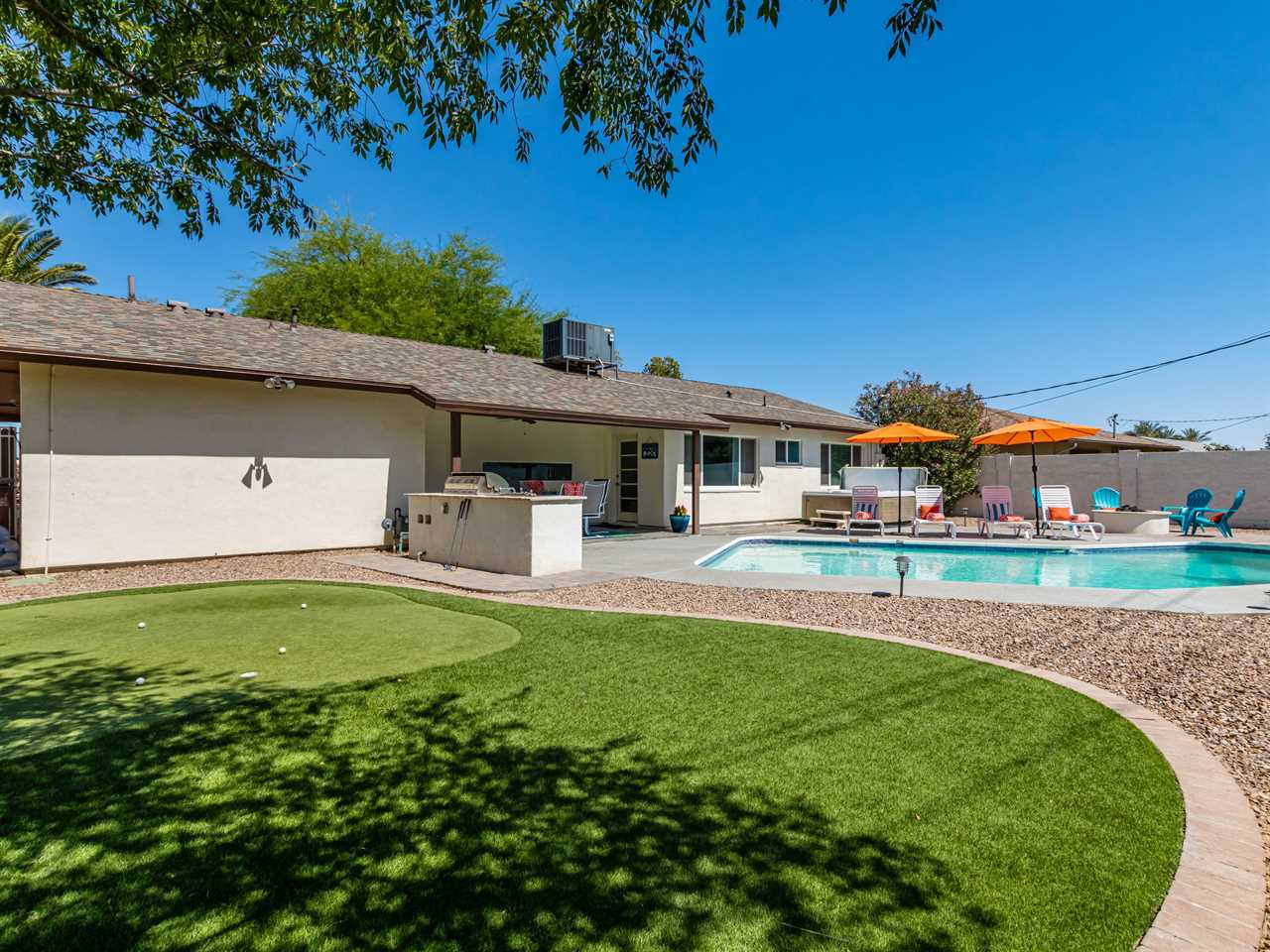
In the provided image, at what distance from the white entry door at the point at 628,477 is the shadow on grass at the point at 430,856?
15.5 metres

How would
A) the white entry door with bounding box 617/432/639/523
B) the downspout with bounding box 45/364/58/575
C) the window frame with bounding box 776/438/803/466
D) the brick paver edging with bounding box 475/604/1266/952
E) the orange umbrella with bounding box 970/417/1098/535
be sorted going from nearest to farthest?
1. the brick paver edging with bounding box 475/604/1266/952
2. the downspout with bounding box 45/364/58/575
3. the orange umbrella with bounding box 970/417/1098/535
4. the white entry door with bounding box 617/432/639/523
5. the window frame with bounding box 776/438/803/466

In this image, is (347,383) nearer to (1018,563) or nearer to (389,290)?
(1018,563)

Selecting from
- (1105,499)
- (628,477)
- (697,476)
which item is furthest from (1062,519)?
(628,477)

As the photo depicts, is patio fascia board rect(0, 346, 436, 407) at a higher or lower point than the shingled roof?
lower

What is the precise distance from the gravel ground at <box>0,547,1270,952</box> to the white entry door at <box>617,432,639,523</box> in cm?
959

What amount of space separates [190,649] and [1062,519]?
64.4 feet

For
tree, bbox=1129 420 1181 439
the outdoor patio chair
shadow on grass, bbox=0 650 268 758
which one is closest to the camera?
shadow on grass, bbox=0 650 268 758

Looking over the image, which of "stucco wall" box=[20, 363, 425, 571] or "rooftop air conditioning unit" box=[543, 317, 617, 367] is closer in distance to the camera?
"stucco wall" box=[20, 363, 425, 571]

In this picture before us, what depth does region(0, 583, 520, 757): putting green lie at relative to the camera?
416 cm

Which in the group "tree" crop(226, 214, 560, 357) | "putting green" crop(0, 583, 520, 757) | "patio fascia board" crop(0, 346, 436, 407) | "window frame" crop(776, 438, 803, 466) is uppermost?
"tree" crop(226, 214, 560, 357)

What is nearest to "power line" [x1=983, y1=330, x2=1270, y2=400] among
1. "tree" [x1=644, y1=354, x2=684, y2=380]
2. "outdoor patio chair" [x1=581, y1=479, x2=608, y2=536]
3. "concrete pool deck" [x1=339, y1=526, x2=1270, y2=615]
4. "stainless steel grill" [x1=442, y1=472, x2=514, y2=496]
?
"concrete pool deck" [x1=339, y1=526, x2=1270, y2=615]

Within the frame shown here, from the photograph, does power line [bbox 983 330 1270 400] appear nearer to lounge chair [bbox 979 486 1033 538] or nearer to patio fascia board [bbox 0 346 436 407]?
lounge chair [bbox 979 486 1033 538]

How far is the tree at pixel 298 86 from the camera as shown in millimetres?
4168

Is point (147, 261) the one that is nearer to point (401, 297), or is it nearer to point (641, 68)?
point (401, 297)
